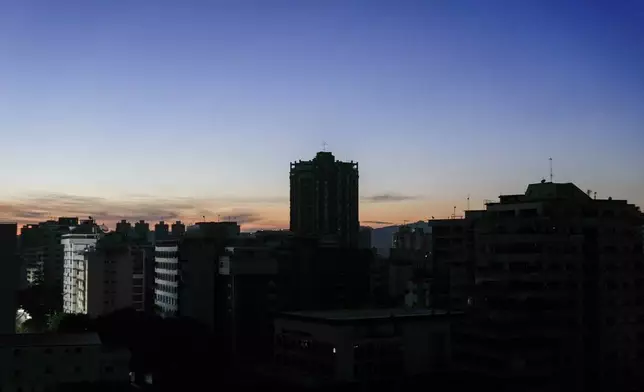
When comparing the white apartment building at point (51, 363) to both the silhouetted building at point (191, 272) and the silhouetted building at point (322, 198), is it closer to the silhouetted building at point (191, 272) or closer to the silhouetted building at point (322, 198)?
the silhouetted building at point (191, 272)

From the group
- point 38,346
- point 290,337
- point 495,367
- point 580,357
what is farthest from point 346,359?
point 38,346

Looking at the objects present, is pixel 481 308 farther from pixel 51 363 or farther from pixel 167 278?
pixel 167 278

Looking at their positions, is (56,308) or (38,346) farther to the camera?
(56,308)

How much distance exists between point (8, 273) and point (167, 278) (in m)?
29.5

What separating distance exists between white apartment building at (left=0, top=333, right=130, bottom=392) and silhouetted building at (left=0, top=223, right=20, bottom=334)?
12.8 feet

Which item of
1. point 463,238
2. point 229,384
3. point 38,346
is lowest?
point 229,384

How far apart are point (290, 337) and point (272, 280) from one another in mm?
10670

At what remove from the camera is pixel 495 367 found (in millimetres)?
44000

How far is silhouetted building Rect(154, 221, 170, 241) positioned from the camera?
430ft

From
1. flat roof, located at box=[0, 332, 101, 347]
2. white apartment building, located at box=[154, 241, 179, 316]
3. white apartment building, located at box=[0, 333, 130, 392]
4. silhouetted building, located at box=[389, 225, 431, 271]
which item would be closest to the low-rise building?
white apartment building, located at box=[0, 333, 130, 392]

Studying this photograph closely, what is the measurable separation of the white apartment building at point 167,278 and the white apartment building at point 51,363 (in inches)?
1078

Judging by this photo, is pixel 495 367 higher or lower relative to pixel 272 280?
lower

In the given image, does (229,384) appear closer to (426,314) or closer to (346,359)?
(346,359)

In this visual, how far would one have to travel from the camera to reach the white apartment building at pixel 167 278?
2758 inches
